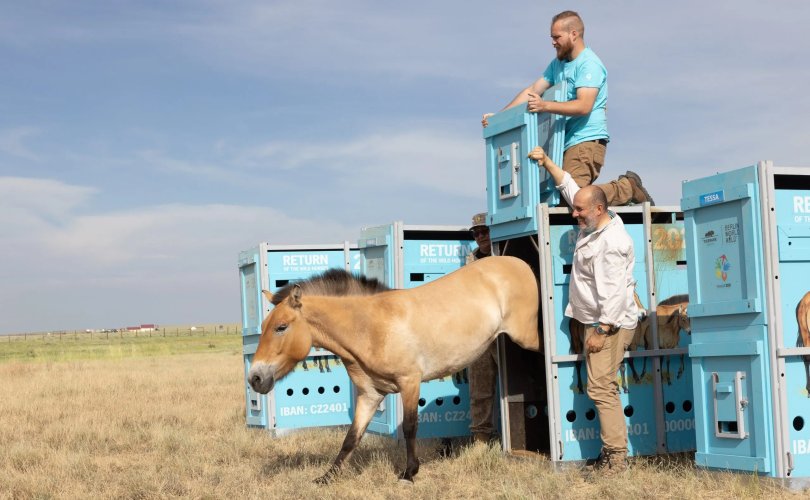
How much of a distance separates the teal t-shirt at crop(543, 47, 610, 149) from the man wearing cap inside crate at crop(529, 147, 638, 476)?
3.01 ft

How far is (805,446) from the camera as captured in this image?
6.80m

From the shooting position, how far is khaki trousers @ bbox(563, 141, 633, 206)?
8.59 metres

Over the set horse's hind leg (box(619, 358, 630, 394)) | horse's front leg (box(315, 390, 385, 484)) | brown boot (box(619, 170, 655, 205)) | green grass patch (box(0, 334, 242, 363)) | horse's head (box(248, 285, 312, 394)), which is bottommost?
green grass patch (box(0, 334, 242, 363))

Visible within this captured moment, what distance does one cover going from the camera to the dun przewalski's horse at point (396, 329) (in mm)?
8102

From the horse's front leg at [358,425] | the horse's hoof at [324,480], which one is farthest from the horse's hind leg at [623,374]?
the horse's hoof at [324,480]

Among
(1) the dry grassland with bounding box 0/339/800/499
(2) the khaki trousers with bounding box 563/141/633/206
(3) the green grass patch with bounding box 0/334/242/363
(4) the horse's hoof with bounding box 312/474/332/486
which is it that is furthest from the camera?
(3) the green grass patch with bounding box 0/334/242/363

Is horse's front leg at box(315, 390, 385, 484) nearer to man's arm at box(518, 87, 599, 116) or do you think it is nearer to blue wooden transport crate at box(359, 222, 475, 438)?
blue wooden transport crate at box(359, 222, 475, 438)

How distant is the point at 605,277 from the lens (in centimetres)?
776

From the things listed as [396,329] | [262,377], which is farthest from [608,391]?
[262,377]

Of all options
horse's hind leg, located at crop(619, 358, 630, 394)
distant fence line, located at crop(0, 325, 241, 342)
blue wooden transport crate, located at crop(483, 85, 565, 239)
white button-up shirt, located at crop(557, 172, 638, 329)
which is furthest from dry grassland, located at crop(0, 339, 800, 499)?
distant fence line, located at crop(0, 325, 241, 342)

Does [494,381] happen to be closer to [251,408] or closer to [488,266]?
[488,266]

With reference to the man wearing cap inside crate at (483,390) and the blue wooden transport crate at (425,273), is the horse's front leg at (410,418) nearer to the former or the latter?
the man wearing cap inside crate at (483,390)

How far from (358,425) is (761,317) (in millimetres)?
3593

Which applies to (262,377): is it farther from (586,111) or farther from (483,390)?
(586,111)
